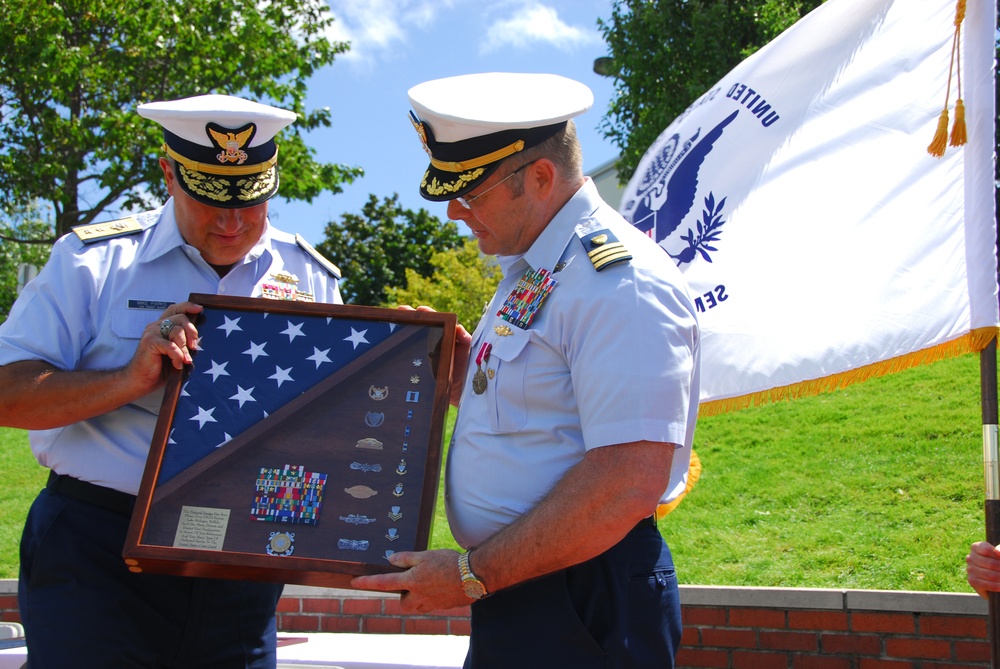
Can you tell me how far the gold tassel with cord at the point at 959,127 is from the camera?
3768 millimetres

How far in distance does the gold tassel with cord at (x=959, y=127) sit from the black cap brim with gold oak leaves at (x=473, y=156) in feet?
6.31

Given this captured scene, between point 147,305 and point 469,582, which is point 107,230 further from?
point 469,582

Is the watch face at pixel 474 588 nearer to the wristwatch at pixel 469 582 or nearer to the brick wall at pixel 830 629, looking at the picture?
the wristwatch at pixel 469 582

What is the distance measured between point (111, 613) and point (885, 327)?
9.49 feet

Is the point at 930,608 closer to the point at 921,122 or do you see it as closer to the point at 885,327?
the point at 885,327

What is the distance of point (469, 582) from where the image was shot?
2.36 metres

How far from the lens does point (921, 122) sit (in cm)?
409

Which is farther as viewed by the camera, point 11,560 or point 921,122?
point 11,560

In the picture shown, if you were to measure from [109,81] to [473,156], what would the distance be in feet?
47.3

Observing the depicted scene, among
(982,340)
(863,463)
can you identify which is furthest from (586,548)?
(863,463)

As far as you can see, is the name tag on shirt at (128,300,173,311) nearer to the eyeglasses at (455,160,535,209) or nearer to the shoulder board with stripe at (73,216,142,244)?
the shoulder board with stripe at (73,216,142,244)

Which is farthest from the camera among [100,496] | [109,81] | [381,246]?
[381,246]

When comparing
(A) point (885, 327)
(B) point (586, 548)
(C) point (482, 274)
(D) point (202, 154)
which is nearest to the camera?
(B) point (586, 548)

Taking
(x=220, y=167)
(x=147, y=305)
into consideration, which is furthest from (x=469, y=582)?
(x=220, y=167)
